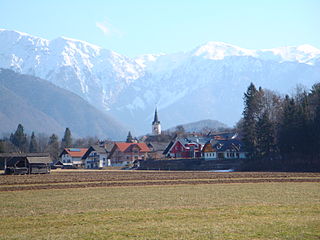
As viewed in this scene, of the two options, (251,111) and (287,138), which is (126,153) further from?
(287,138)

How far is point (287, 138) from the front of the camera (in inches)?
3307

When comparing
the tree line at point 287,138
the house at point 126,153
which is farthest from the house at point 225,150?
the house at point 126,153

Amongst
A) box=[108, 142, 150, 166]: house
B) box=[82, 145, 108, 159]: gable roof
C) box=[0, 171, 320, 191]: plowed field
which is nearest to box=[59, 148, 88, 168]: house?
box=[82, 145, 108, 159]: gable roof

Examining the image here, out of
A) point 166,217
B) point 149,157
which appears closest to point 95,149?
point 149,157

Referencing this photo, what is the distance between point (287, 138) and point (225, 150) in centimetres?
3685

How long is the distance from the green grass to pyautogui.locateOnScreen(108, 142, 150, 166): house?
374ft

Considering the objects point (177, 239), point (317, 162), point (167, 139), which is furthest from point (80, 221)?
point (167, 139)

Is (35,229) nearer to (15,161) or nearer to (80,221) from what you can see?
(80,221)

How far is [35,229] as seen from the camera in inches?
899

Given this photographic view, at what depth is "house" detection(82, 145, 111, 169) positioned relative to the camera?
156 metres

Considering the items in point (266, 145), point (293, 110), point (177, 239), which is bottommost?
A: point (177, 239)

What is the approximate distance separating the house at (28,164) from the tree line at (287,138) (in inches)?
1388

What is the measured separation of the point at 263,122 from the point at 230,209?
66525 millimetres

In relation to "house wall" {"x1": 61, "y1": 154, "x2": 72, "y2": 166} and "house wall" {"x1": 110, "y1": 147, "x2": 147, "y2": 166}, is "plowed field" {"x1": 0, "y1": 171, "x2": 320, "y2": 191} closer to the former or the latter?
"house wall" {"x1": 110, "y1": 147, "x2": 147, "y2": 166}
